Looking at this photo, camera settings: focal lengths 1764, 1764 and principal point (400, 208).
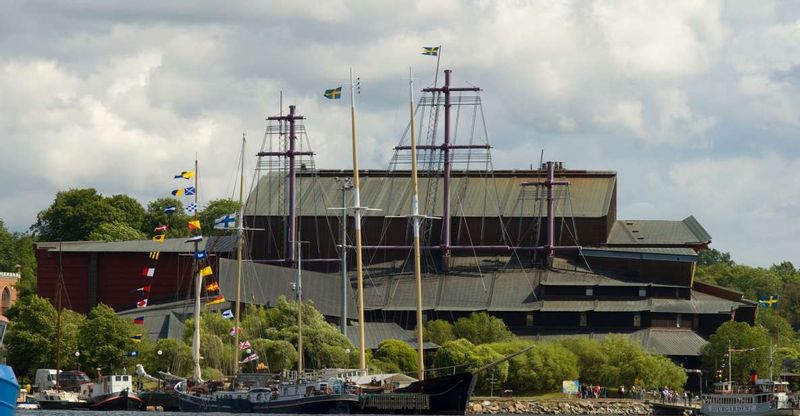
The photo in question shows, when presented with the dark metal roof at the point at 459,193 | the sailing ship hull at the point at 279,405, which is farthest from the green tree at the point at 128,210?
the sailing ship hull at the point at 279,405

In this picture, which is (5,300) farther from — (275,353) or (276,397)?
(276,397)

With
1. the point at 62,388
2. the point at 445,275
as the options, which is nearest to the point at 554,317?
the point at 445,275

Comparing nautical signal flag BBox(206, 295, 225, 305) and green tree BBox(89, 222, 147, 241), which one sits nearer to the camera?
nautical signal flag BBox(206, 295, 225, 305)

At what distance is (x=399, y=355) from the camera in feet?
388

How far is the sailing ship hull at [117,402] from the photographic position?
97.6 meters

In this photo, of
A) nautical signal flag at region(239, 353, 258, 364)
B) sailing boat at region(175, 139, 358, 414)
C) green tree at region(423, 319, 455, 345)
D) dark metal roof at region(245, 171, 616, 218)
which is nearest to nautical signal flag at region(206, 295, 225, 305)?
nautical signal flag at region(239, 353, 258, 364)

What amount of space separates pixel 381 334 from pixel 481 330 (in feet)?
24.2

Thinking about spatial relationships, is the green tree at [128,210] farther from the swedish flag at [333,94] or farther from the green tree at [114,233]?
the swedish flag at [333,94]

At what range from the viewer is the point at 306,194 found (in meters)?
148

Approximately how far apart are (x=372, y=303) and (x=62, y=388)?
3710 cm

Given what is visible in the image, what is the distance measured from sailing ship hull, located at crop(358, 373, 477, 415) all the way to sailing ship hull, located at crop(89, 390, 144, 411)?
637 inches

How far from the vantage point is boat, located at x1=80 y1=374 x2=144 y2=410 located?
320 feet

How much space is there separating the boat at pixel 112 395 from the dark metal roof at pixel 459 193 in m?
46.5

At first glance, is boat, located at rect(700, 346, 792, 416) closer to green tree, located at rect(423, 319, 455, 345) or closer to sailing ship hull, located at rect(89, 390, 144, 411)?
green tree, located at rect(423, 319, 455, 345)
